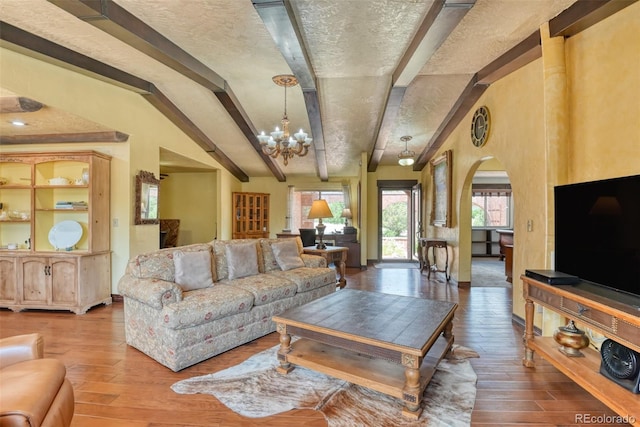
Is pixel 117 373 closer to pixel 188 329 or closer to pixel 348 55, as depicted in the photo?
pixel 188 329

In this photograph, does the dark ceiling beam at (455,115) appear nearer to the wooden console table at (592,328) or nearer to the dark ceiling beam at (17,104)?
the wooden console table at (592,328)

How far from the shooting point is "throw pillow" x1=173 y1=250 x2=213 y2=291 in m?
3.02

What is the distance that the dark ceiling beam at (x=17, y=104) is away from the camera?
127 inches

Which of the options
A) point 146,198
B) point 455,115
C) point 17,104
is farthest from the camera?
point 455,115

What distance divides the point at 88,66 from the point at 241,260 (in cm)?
287

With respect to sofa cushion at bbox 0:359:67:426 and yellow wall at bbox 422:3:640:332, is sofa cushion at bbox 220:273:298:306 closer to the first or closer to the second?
sofa cushion at bbox 0:359:67:426

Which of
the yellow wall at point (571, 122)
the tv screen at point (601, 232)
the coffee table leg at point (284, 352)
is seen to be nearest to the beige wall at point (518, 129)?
the yellow wall at point (571, 122)

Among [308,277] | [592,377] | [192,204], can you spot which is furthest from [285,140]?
[192,204]

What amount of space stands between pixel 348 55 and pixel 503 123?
6.97ft

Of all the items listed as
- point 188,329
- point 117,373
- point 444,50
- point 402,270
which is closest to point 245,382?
point 188,329

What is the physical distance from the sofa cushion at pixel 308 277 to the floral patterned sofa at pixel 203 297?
12 millimetres

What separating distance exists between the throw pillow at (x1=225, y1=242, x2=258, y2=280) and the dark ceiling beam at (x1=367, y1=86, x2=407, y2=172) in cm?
292

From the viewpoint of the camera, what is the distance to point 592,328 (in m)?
1.89

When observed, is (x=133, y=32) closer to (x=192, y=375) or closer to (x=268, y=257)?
(x=268, y=257)
